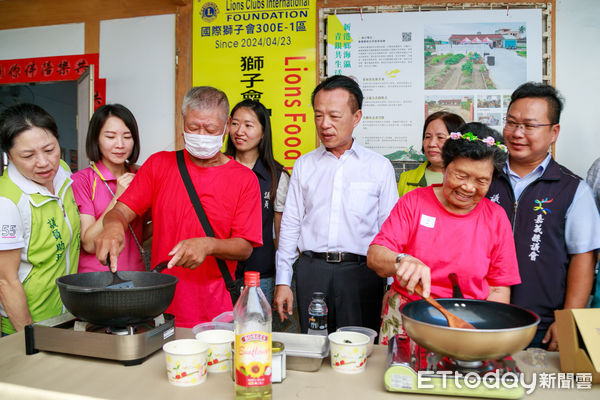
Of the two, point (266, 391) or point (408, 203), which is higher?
point (408, 203)

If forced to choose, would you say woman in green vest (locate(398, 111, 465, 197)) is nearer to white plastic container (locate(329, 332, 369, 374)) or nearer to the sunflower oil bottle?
white plastic container (locate(329, 332, 369, 374))

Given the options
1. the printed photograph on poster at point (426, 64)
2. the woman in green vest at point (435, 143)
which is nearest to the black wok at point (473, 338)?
→ the woman in green vest at point (435, 143)

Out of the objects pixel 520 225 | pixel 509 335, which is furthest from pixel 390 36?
pixel 509 335

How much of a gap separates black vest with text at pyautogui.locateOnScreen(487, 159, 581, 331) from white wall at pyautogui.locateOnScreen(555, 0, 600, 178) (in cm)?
155

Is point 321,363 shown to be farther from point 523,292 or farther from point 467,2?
point 467,2

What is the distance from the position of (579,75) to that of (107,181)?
3332 millimetres

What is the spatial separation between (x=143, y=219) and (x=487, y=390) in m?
1.90

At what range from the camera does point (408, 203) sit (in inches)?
75.2

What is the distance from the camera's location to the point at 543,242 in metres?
2.04

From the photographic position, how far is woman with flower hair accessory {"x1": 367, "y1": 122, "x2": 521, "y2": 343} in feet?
5.76

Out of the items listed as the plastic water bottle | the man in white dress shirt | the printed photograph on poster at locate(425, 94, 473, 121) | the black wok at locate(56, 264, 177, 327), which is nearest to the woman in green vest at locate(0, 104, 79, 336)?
the black wok at locate(56, 264, 177, 327)

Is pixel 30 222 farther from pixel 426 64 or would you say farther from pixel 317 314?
pixel 426 64

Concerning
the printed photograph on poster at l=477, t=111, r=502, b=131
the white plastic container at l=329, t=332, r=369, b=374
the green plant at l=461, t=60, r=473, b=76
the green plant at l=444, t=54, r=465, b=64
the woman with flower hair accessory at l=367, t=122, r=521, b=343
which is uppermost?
the green plant at l=444, t=54, r=465, b=64

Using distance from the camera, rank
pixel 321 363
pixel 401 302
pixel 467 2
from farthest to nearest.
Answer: pixel 467 2, pixel 401 302, pixel 321 363
